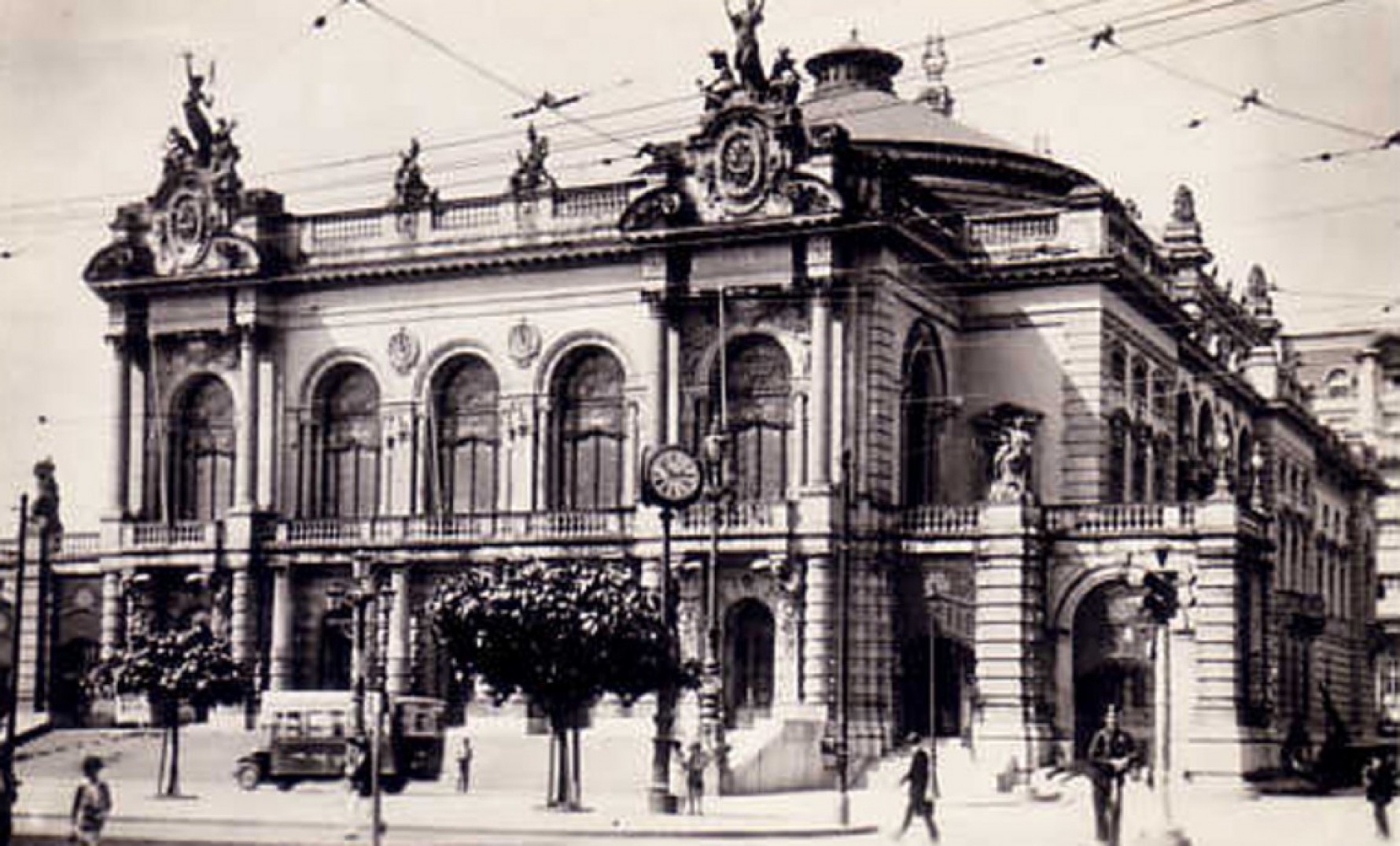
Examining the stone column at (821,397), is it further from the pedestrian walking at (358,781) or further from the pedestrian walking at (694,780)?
the pedestrian walking at (358,781)

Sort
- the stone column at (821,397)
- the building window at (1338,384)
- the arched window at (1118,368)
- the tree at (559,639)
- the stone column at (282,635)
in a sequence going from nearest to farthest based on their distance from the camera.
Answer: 1. the tree at (559,639)
2. the stone column at (821,397)
3. the arched window at (1118,368)
4. the stone column at (282,635)
5. the building window at (1338,384)

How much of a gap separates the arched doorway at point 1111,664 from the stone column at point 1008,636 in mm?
2036

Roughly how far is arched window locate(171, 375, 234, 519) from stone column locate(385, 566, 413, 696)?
7319mm

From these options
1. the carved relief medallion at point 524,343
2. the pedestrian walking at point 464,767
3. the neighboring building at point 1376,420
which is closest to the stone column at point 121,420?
the carved relief medallion at point 524,343

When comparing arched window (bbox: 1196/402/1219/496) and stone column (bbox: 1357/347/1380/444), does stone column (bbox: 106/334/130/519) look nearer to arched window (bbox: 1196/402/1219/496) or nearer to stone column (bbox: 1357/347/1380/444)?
arched window (bbox: 1196/402/1219/496)

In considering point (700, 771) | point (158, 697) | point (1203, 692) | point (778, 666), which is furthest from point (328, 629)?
point (1203, 692)

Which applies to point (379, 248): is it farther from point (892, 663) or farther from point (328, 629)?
point (892, 663)

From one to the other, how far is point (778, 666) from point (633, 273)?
11.4 meters

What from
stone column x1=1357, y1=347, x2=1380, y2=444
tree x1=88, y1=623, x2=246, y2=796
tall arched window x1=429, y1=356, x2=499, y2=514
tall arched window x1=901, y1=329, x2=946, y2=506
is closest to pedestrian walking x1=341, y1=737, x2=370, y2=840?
tree x1=88, y1=623, x2=246, y2=796

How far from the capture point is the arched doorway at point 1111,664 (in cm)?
5512

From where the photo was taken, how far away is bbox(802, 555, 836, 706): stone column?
5322cm

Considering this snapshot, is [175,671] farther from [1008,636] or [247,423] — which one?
[1008,636]

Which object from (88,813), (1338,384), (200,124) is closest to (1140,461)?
(200,124)

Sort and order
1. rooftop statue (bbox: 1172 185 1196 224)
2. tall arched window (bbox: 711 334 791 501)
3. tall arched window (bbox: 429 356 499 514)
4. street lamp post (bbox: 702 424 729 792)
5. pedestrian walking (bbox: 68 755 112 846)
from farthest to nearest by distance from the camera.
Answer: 1. rooftop statue (bbox: 1172 185 1196 224)
2. tall arched window (bbox: 429 356 499 514)
3. tall arched window (bbox: 711 334 791 501)
4. street lamp post (bbox: 702 424 729 792)
5. pedestrian walking (bbox: 68 755 112 846)
